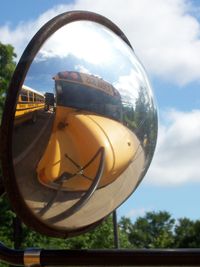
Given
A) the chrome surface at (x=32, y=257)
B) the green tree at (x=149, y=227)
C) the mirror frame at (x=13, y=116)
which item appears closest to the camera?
the mirror frame at (x=13, y=116)

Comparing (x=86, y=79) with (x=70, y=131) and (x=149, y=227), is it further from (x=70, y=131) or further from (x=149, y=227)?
(x=149, y=227)

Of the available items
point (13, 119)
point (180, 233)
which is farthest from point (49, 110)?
point (180, 233)

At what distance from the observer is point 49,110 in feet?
5.03

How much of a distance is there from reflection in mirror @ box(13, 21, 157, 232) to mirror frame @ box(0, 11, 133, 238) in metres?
0.01

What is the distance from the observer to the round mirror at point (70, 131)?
1.52m

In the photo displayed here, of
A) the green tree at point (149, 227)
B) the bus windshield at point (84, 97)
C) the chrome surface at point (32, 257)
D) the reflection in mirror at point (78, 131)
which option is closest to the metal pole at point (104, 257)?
the chrome surface at point (32, 257)

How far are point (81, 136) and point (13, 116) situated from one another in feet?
0.50

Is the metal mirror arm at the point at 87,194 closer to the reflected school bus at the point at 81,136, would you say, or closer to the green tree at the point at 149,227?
the reflected school bus at the point at 81,136

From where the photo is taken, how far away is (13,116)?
4.97ft

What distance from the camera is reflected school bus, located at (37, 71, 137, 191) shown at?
4.99 ft

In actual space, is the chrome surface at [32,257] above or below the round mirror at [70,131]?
below

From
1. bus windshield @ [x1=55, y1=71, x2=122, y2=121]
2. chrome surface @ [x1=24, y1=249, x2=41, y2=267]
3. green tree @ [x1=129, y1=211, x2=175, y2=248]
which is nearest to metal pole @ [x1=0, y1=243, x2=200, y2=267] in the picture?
chrome surface @ [x1=24, y1=249, x2=41, y2=267]

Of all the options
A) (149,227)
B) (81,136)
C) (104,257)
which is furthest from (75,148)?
(149,227)

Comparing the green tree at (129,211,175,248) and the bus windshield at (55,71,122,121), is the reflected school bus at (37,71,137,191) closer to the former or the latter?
the bus windshield at (55,71,122,121)
